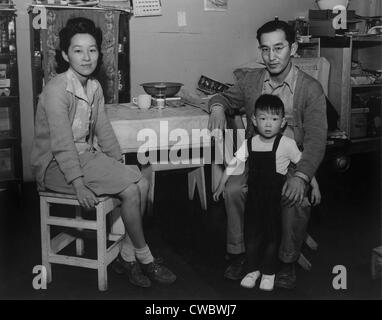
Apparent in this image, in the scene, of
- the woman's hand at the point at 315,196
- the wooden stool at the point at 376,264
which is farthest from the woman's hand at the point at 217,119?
the wooden stool at the point at 376,264

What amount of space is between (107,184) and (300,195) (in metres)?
0.83

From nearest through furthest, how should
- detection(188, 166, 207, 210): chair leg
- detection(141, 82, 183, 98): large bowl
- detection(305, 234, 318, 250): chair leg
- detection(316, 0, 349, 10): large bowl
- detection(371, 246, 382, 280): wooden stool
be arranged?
detection(371, 246, 382, 280): wooden stool
detection(305, 234, 318, 250): chair leg
detection(141, 82, 183, 98): large bowl
detection(188, 166, 207, 210): chair leg
detection(316, 0, 349, 10): large bowl

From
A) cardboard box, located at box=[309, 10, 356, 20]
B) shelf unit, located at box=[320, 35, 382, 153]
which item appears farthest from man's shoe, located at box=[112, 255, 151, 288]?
cardboard box, located at box=[309, 10, 356, 20]

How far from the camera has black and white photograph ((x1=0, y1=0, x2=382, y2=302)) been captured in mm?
2090

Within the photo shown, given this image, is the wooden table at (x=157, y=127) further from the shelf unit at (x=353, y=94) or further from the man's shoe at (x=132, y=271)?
the shelf unit at (x=353, y=94)

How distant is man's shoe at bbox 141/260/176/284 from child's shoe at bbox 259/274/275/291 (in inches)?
15.6

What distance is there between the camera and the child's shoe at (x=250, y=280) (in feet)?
7.09

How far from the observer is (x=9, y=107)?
3.42m

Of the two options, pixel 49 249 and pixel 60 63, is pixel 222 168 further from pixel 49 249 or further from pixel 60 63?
pixel 60 63

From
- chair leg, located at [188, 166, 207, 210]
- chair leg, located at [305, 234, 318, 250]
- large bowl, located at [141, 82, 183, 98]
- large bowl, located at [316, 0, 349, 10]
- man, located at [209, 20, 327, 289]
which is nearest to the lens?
man, located at [209, 20, 327, 289]

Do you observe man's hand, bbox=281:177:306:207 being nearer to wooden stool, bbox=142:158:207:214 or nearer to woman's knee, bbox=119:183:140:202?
woman's knee, bbox=119:183:140:202

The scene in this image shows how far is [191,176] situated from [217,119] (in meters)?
1.04

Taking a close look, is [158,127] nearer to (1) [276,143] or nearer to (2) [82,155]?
(2) [82,155]

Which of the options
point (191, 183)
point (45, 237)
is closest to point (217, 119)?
point (45, 237)
